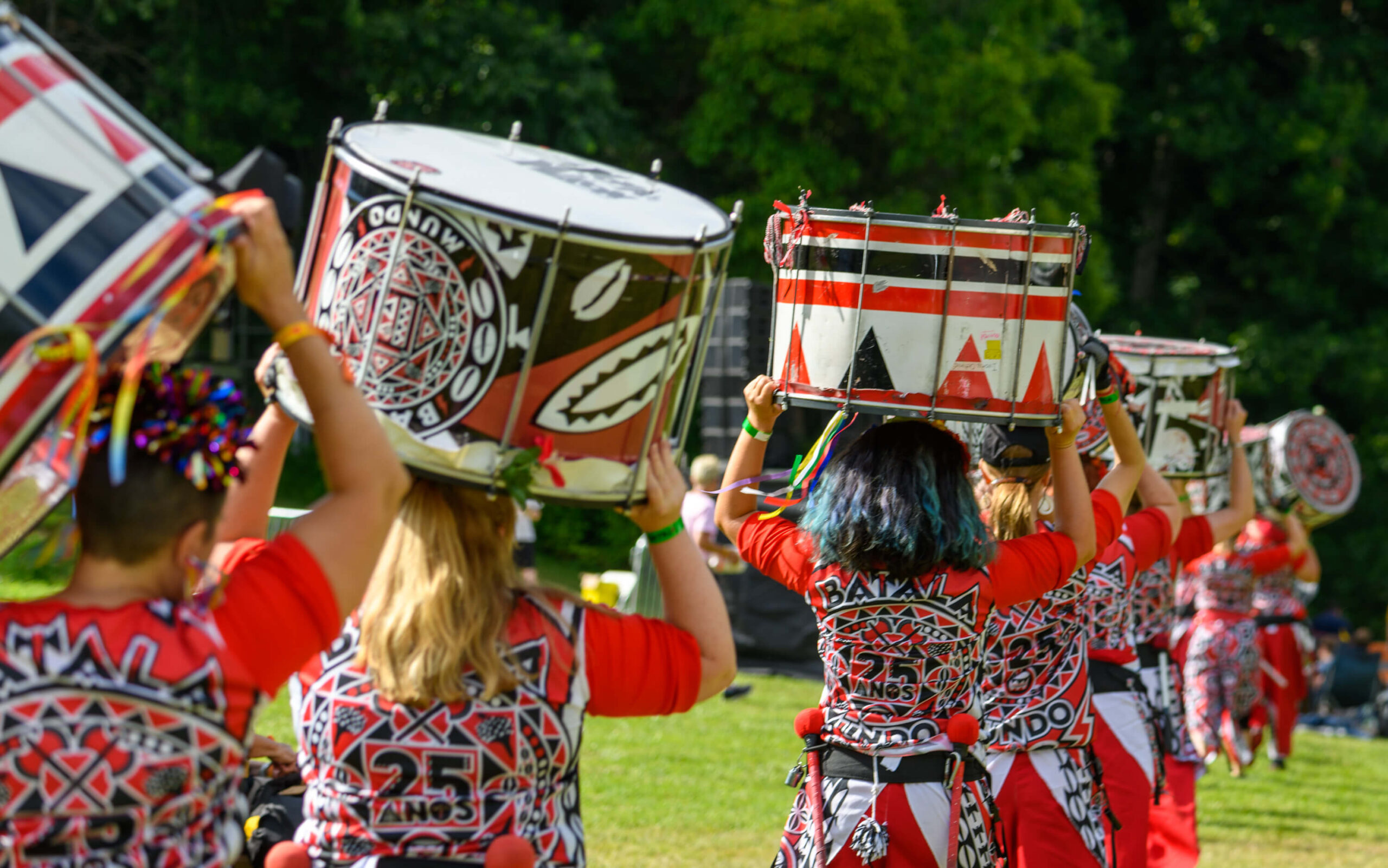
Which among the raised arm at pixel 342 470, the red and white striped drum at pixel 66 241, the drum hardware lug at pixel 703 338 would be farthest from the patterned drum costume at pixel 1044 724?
the red and white striped drum at pixel 66 241

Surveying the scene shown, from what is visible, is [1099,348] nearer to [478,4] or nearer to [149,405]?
[149,405]

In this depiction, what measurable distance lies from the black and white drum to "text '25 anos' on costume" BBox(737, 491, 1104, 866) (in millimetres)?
1169

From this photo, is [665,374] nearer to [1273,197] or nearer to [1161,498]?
[1161,498]

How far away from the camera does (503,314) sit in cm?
252

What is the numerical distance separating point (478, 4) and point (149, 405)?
15.2 m

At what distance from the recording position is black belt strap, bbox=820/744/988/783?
12.1ft

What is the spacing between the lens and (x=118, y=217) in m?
1.97

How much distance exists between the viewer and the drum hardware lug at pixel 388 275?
2.51 metres

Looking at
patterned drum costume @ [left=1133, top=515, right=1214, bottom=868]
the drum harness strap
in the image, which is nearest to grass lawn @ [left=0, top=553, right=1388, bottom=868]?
patterned drum costume @ [left=1133, top=515, right=1214, bottom=868]

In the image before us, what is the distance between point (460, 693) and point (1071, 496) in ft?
6.61

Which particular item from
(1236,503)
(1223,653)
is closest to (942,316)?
(1236,503)

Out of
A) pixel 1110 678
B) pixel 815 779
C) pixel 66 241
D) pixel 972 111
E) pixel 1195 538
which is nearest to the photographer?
pixel 66 241

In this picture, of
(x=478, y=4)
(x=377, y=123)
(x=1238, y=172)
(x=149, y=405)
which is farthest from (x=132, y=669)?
(x=1238, y=172)

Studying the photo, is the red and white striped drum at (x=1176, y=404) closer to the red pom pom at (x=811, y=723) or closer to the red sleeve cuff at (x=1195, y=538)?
the red sleeve cuff at (x=1195, y=538)
